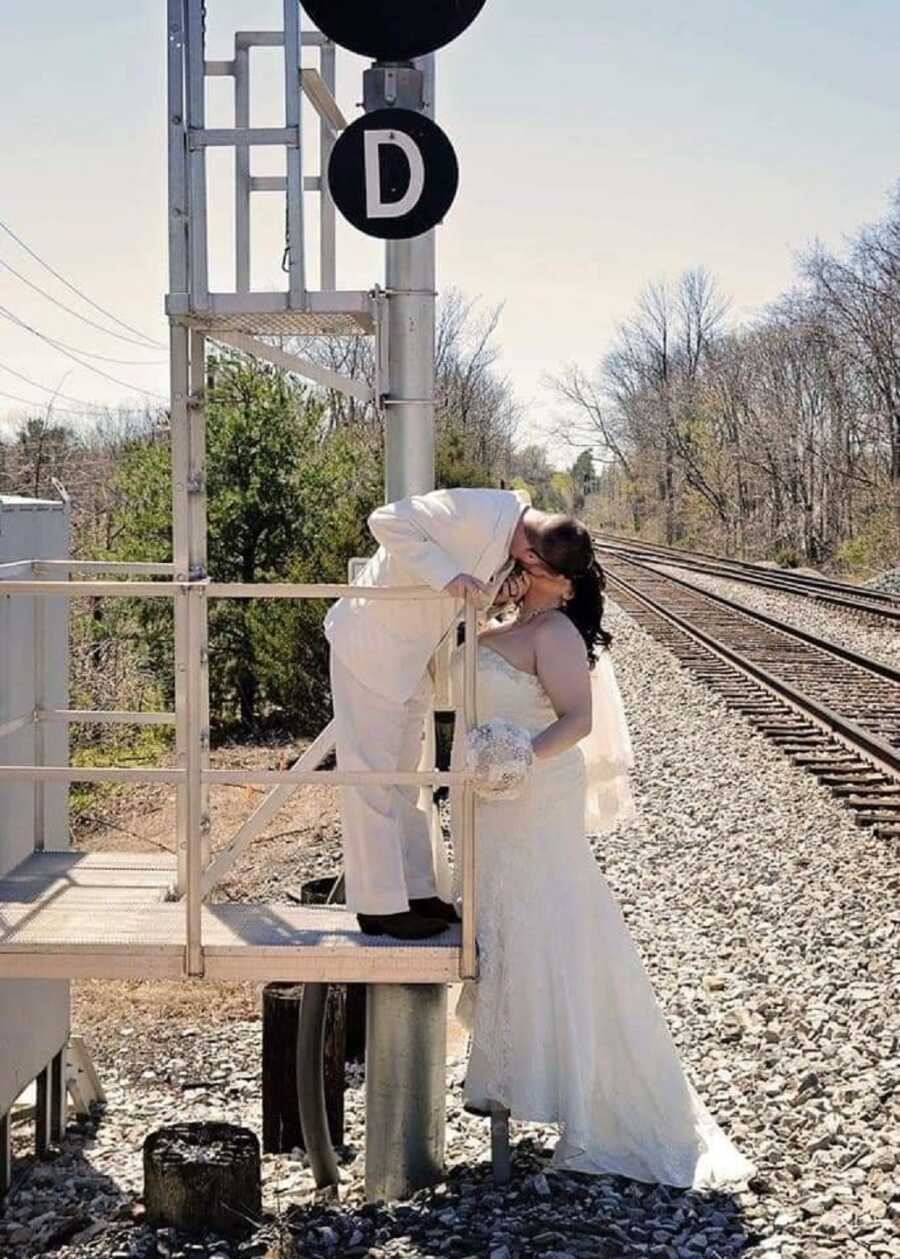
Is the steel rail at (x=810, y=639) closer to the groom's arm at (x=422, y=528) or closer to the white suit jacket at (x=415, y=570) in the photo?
the white suit jacket at (x=415, y=570)

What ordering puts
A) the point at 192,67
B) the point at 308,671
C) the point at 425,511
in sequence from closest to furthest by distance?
the point at 425,511
the point at 192,67
the point at 308,671

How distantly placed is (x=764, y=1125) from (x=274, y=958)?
1.80m

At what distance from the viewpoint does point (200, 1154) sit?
5.10 metres

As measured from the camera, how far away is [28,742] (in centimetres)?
588

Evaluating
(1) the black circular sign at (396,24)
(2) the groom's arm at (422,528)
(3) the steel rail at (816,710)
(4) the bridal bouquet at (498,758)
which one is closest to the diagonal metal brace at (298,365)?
(2) the groom's arm at (422,528)

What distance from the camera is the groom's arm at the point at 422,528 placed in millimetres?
4625

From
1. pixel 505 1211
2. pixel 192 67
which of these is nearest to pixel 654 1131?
pixel 505 1211

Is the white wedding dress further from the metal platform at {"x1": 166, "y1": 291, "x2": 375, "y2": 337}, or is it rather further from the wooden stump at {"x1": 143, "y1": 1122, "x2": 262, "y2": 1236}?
the metal platform at {"x1": 166, "y1": 291, "x2": 375, "y2": 337}

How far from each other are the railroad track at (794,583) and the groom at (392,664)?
2003cm

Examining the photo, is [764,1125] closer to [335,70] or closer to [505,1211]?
[505,1211]

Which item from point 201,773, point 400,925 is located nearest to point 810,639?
point 400,925

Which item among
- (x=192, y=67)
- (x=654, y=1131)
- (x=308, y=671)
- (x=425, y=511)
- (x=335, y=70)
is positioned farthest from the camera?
(x=308, y=671)

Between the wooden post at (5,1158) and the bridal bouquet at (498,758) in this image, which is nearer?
A: the bridal bouquet at (498,758)

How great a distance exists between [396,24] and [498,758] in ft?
7.33
